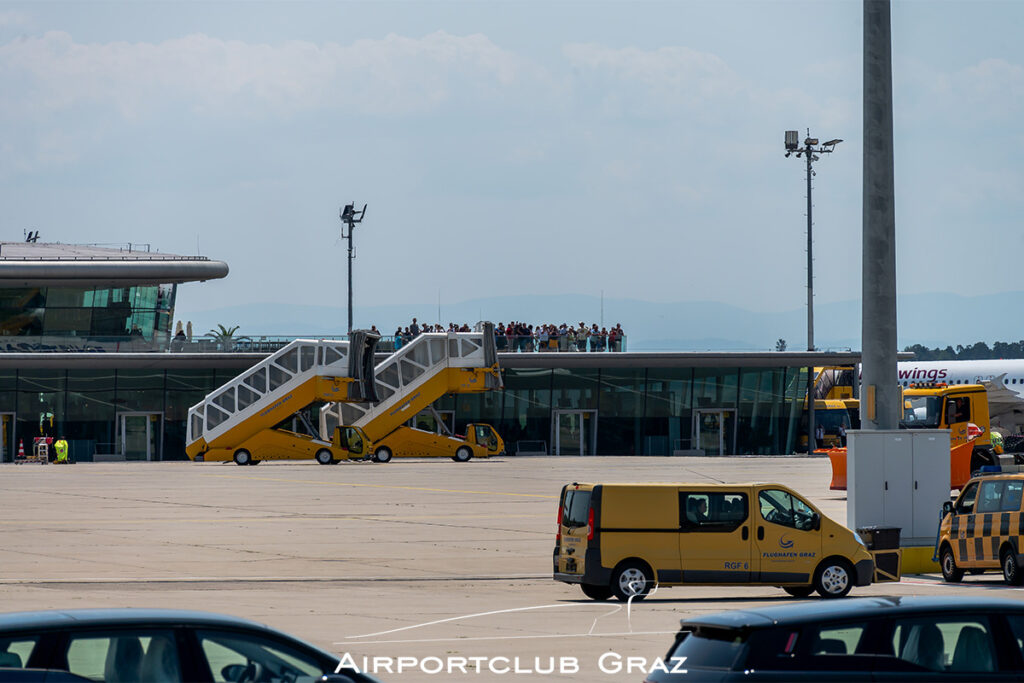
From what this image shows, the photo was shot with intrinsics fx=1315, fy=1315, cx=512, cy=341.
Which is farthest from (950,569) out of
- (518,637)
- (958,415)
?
(958,415)

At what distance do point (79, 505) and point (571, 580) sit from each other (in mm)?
19559

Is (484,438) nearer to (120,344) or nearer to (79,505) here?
(120,344)

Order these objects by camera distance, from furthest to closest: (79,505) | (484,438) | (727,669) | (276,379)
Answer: (484,438) < (276,379) < (79,505) < (727,669)

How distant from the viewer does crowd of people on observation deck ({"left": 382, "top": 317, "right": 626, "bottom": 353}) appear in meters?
65.6

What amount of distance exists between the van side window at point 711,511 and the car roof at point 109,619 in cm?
1140

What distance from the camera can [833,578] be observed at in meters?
17.7

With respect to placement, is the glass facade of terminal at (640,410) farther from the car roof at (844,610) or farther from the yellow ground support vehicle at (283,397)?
the car roof at (844,610)

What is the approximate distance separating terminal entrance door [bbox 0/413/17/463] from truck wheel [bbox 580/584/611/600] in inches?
2103

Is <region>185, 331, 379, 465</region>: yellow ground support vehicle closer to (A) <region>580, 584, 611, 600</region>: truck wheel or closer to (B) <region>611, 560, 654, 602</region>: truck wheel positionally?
(A) <region>580, 584, 611, 600</region>: truck wheel

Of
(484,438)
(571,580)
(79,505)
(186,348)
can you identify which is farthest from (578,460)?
(571,580)

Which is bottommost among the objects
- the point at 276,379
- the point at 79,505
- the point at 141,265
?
the point at 79,505

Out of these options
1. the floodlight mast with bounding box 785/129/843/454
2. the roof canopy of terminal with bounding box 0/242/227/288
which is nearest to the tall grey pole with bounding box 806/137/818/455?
the floodlight mast with bounding box 785/129/843/454

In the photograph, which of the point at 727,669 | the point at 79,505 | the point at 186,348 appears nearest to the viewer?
the point at 727,669

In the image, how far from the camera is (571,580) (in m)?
17.8
